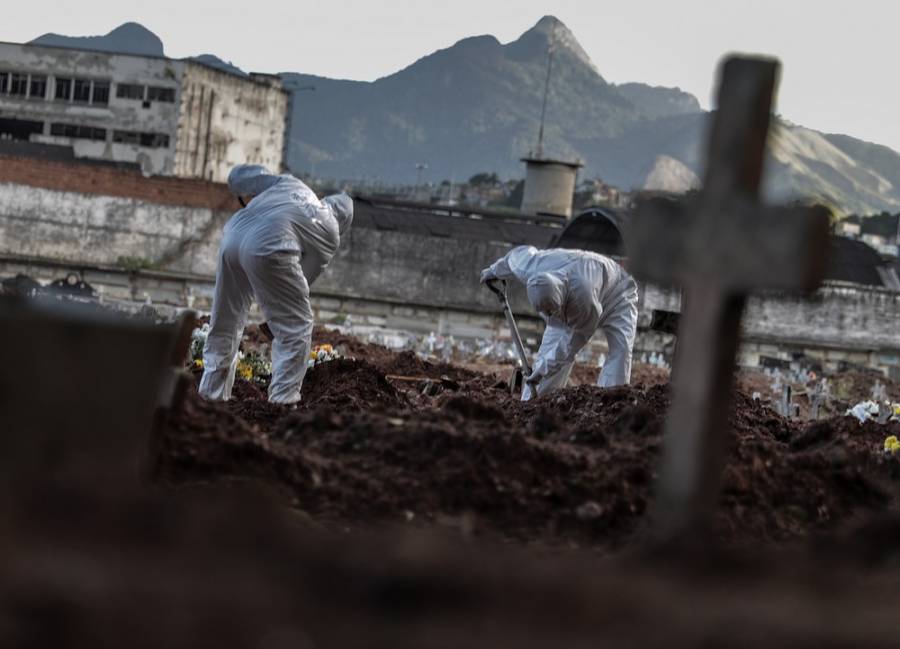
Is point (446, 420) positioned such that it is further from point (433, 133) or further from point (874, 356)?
point (433, 133)

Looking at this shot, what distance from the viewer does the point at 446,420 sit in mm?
6656

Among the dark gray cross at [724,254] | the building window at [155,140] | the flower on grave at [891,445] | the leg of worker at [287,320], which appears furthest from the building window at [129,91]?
the dark gray cross at [724,254]

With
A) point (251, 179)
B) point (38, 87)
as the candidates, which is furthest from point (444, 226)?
point (38, 87)

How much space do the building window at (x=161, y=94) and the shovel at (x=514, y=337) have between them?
148 ft

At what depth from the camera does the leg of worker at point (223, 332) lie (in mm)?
11555

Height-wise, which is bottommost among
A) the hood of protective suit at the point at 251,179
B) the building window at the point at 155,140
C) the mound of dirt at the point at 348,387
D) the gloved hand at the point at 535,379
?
the mound of dirt at the point at 348,387

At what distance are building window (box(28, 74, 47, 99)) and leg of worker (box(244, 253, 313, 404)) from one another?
52.7 metres

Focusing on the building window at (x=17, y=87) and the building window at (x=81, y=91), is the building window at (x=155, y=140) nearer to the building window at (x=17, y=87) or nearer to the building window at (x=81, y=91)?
the building window at (x=81, y=91)

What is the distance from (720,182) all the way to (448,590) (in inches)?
53.0

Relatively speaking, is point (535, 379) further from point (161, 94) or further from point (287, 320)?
point (161, 94)

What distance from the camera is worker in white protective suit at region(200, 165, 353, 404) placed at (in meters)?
11.3

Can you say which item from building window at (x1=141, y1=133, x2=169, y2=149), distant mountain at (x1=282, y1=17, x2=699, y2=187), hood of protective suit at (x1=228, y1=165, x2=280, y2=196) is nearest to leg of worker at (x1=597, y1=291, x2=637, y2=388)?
hood of protective suit at (x1=228, y1=165, x2=280, y2=196)

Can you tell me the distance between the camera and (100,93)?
2397 inches

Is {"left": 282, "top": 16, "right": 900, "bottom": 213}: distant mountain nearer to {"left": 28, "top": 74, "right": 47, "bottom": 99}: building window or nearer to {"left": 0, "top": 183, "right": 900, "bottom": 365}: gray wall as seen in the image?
{"left": 28, "top": 74, "right": 47, "bottom": 99}: building window
